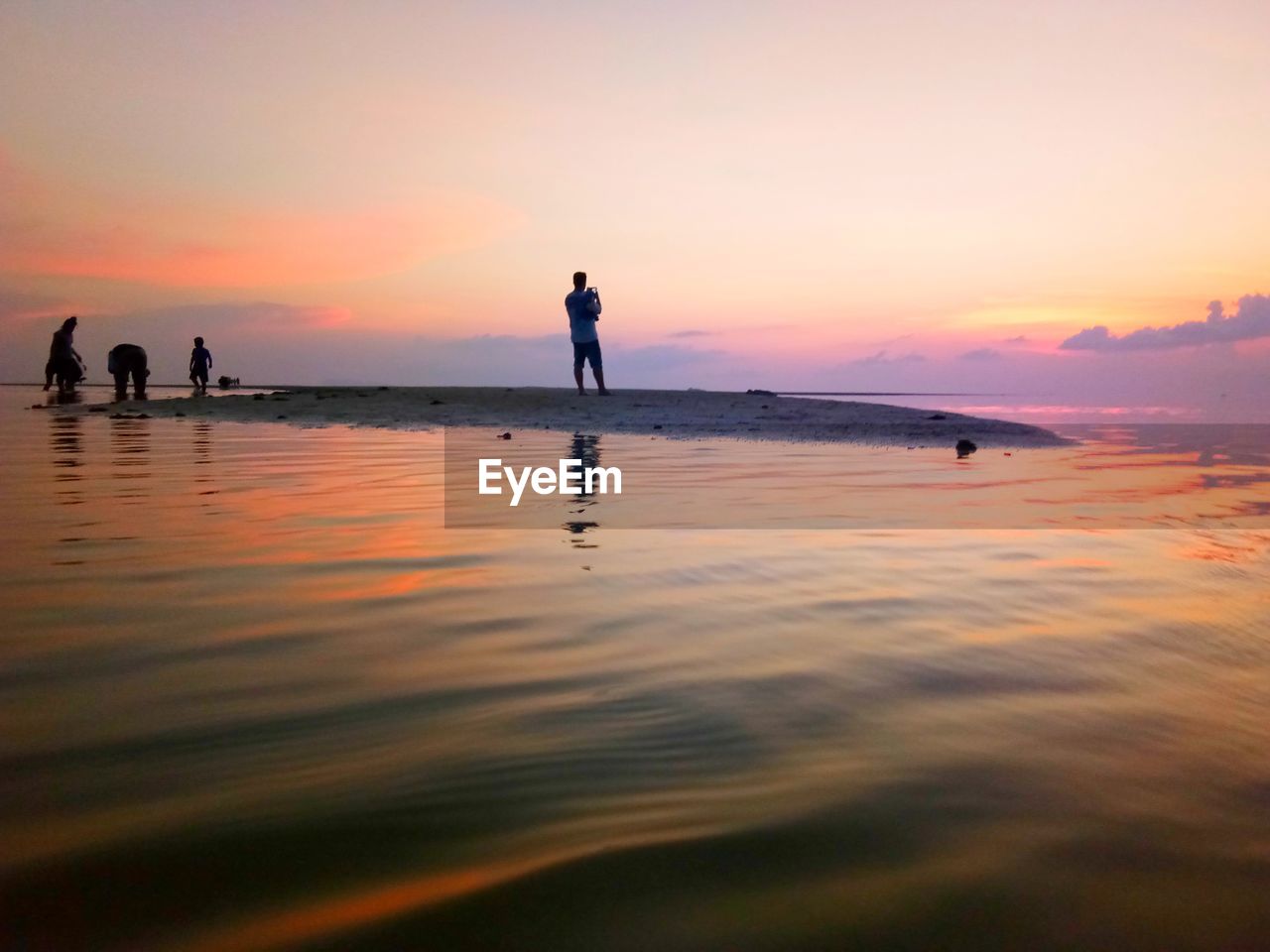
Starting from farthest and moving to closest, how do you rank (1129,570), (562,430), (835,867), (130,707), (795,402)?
(795,402)
(562,430)
(1129,570)
(130,707)
(835,867)

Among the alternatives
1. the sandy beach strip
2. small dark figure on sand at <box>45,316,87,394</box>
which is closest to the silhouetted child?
small dark figure on sand at <box>45,316,87,394</box>

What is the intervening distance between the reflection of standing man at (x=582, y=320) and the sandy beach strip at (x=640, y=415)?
0.81 m

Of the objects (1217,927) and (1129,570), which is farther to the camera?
(1129,570)

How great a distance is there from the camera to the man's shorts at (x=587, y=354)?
1647cm

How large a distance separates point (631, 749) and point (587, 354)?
1538cm

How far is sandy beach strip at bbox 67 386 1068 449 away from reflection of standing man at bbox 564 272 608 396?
2.65 ft

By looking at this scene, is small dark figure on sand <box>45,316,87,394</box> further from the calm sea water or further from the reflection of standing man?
the calm sea water

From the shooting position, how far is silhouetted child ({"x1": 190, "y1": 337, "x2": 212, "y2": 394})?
2766cm

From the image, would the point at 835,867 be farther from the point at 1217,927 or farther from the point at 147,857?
the point at 147,857

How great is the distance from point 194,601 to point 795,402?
593 inches

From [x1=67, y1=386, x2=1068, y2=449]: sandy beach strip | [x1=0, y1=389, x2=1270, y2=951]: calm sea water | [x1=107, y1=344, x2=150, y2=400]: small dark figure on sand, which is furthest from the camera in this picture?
[x1=107, y1=344, x2=150, y2=400]: small dark figure on sand

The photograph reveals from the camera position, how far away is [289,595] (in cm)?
289

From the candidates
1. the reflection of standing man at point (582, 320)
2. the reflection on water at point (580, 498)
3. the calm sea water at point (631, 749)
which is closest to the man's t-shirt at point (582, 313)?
Answer: the reflection of standing man at point (582, 320)

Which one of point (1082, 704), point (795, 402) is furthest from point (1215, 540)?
point (795, 402)
